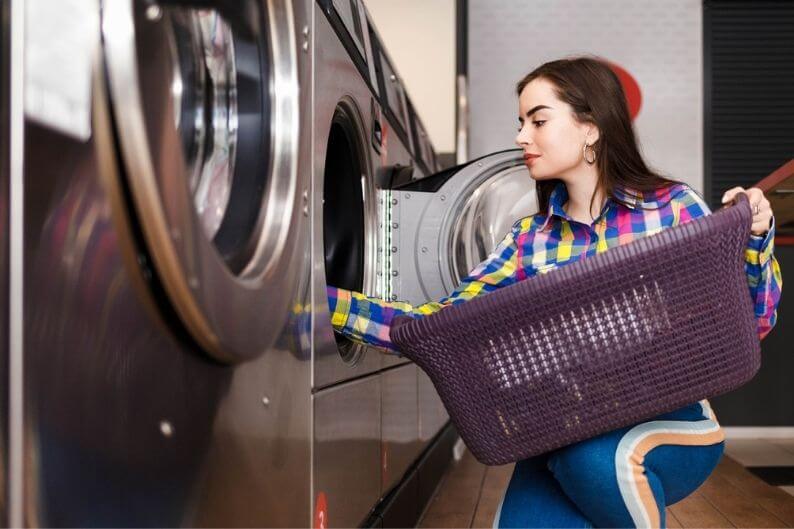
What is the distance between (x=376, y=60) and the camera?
1934 mm

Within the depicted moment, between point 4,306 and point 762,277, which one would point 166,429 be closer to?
point 4,306

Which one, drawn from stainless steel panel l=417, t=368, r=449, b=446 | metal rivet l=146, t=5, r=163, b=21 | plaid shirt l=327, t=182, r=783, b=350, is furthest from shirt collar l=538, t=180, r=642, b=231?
stainless steel panel l=417, t=368, r=449, b=446

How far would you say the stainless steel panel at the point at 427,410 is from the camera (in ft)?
Answer: 8.77

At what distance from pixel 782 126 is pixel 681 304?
3.71m

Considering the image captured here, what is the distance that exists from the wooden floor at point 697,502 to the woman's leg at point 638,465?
1.21 metres

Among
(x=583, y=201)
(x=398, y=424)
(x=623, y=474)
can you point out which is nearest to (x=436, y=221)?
(x=398, y=424)

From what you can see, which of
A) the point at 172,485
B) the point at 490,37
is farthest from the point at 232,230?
the point at 490,37

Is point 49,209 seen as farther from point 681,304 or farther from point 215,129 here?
point 681,304

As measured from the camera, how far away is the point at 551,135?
1.40m

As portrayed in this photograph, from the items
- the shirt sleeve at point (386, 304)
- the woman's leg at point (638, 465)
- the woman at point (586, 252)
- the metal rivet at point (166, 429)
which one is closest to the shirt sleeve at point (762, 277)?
the woman at point (586, 252)

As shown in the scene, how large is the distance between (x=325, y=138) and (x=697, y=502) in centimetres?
184

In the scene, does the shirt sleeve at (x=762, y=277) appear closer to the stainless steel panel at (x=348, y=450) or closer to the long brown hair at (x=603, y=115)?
the long brown hair at (x=603, y=115)

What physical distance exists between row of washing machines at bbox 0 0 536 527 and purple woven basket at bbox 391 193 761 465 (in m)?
0.22

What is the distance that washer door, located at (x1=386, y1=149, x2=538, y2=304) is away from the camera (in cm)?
197
